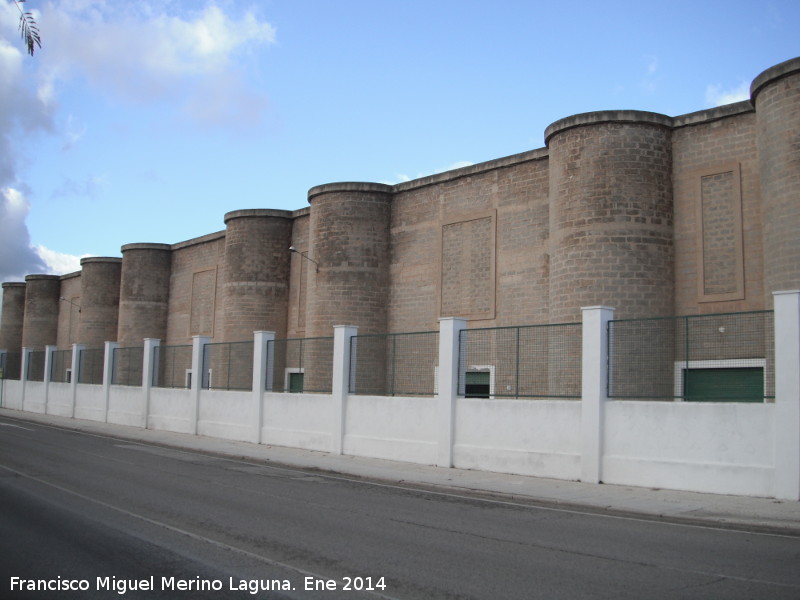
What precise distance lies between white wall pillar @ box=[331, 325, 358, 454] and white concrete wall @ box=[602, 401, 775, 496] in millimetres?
7672

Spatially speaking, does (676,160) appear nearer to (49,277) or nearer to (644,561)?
(644,561)

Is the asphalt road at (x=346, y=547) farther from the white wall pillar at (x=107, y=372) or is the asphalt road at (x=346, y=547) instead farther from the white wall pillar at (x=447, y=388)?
the white wall pillar at (x=107, y=372)

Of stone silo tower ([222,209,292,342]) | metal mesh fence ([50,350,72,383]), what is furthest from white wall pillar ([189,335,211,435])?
metal mesh fence ([50,350,72,383])

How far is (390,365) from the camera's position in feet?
65.6

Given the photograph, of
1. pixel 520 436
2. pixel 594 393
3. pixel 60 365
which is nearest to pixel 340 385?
pixel 520 436

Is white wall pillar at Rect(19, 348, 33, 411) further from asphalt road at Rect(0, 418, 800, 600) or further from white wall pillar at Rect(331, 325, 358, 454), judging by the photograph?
asphalt road at Rect(0, 418, 800, 600)

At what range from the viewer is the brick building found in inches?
747

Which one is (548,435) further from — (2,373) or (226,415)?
(2,373)

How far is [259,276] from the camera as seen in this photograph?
32.5 metres

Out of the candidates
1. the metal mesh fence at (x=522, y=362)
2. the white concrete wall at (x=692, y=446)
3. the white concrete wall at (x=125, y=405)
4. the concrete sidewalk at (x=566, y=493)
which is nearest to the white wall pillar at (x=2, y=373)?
the white concrete wall at (x=125, y=405)

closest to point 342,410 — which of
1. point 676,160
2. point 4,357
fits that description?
point 676,160

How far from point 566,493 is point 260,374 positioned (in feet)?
40.4

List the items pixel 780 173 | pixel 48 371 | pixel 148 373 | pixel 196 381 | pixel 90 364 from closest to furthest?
pixel 780 173, pixel 196 381, pixel 148 373, pixel 90 364, pixel 48 371

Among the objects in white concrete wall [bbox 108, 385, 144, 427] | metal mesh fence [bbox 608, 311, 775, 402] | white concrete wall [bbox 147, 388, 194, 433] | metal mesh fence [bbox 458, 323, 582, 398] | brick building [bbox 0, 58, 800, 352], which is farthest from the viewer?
white concrete wall [bbox 108, 385, 144, 427]
